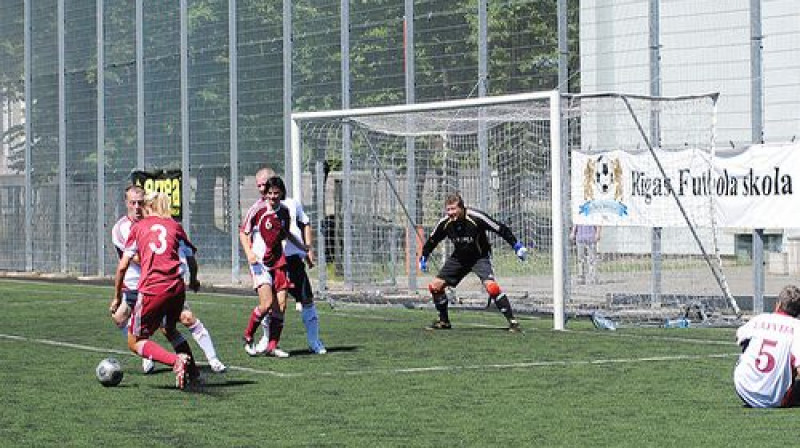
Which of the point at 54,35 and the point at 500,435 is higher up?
the point at 54,35

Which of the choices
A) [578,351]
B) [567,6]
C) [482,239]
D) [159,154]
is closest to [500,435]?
[578,351]

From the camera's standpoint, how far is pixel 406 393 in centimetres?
1452

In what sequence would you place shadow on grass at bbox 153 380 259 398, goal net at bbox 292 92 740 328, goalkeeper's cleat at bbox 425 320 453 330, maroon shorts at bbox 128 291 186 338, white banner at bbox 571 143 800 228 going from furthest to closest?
goal net at bbox 292 92 740 328, white banner at bbox 571 143 800 228, goalkeeper's cleat at bbox 425 320 453 330, maroon shorts at bbox 128 291 186 338, shadow on grass at bbox 153 380 259 398

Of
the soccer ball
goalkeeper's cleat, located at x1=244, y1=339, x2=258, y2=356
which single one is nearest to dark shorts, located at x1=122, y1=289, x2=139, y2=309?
goalkeeper's cleat, located at x1=244, y1=339, x2=258, y2=356

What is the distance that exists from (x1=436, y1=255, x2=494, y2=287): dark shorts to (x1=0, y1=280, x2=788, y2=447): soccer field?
0.70 m

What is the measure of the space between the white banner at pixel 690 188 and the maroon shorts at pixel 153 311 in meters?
10.2

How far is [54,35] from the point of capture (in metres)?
42.2

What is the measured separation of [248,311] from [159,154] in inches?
480

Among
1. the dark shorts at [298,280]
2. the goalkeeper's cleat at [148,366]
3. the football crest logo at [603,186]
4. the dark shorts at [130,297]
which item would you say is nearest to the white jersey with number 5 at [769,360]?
the goalkeeper's cleat at [148,366]

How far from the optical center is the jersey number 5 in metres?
13.0

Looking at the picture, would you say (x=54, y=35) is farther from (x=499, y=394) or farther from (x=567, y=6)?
(x=499, y=394)

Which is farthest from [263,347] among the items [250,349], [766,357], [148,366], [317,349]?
[766,357]

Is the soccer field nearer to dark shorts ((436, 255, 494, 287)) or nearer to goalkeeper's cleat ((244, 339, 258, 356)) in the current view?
goalkeeper's cleat ((244, 339, 258, 356))

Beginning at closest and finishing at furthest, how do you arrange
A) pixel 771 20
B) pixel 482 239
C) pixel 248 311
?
pixel 482 239 → pixel 771 20 → pixel 248 311
